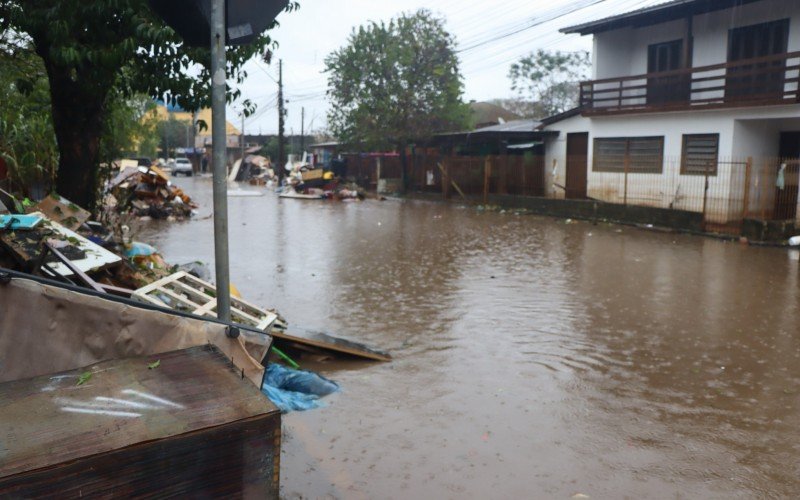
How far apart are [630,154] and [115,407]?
838 inches

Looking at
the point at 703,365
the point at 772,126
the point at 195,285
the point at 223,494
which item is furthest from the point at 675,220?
the point at 223,494

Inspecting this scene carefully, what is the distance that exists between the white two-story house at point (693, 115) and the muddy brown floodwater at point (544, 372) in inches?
158

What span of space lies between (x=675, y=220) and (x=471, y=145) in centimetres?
1299

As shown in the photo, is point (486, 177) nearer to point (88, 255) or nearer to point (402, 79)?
point (402, 79)

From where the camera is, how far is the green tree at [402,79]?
105 feet

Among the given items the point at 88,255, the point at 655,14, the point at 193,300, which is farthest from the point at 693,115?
the point at 88,255

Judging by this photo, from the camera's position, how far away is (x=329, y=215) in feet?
73.4

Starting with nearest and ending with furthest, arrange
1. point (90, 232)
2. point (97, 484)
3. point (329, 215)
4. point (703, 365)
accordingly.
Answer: point (97, 484) < point (703, 365) < point (90, 232) < point (329, 215)

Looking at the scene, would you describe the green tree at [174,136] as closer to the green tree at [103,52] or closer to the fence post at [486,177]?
the fence post at [486,177]

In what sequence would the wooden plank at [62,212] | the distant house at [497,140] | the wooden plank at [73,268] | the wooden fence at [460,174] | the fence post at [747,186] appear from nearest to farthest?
the wooden plank at [73,268] < the wooden plank at [62,212] < the fence post at [747,186] < the wooden fence at [460,174] < the distant house at [497,140]

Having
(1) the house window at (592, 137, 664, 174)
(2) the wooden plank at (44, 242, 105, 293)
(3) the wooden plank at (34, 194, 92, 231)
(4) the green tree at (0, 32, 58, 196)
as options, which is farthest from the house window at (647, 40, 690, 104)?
(2) the wooden plank at (44, 242, 105, 293)

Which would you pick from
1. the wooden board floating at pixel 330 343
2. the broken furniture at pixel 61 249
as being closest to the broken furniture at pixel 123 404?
the broken furniture at pixel 61 249

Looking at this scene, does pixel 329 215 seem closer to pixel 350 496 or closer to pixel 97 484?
pixel 350 496

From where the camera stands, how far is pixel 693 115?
63.7 feet
